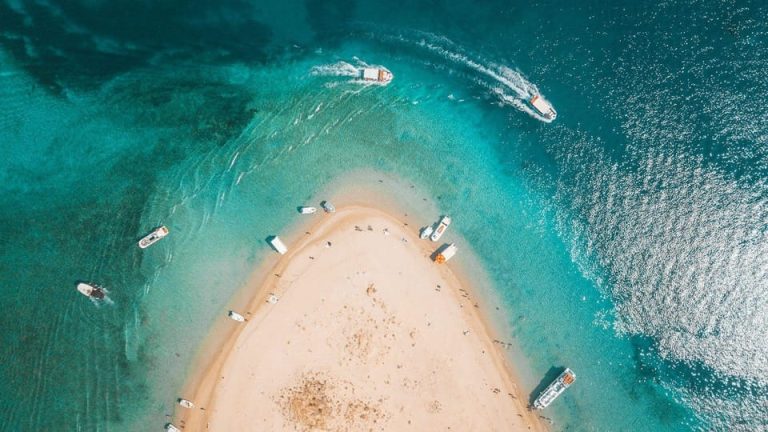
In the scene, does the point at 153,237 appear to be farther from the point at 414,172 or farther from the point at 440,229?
the point at 440,229

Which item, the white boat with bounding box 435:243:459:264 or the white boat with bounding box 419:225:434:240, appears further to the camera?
the white boat with bounding box 419:225:434:240

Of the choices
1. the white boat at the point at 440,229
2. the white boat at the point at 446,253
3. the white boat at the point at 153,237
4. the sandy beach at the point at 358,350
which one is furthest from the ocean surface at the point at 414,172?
the sandy beach at the point at 358,350

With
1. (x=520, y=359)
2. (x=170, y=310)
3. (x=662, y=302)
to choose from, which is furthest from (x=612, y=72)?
(x=170, y=310)

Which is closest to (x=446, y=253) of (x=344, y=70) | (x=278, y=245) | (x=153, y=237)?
(x=278, y=245)

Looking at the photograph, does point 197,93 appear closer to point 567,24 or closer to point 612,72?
point 567,24

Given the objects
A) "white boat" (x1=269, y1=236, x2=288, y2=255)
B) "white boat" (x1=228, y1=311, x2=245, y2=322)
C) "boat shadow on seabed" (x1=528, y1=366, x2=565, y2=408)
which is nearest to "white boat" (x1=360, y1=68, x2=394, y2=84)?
"white boat" (x1=269, y1=236, x2=288, y2=255)

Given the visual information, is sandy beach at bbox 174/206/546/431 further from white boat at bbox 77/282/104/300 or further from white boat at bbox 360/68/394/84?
white boat at bbox 360/68/394/84

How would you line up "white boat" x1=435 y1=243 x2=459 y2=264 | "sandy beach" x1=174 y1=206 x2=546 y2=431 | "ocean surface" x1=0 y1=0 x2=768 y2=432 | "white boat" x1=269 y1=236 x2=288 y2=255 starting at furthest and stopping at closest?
"white boat" x1=435 y1=243 x2=459 y2=264, "white boat" x1=269 y1=236 x2=288 y2=255, "ocean surface" x1=0 y1=0 x2=768 y2=432, "sandy beach" x1=174 y1=206 x2=546 y2=431
